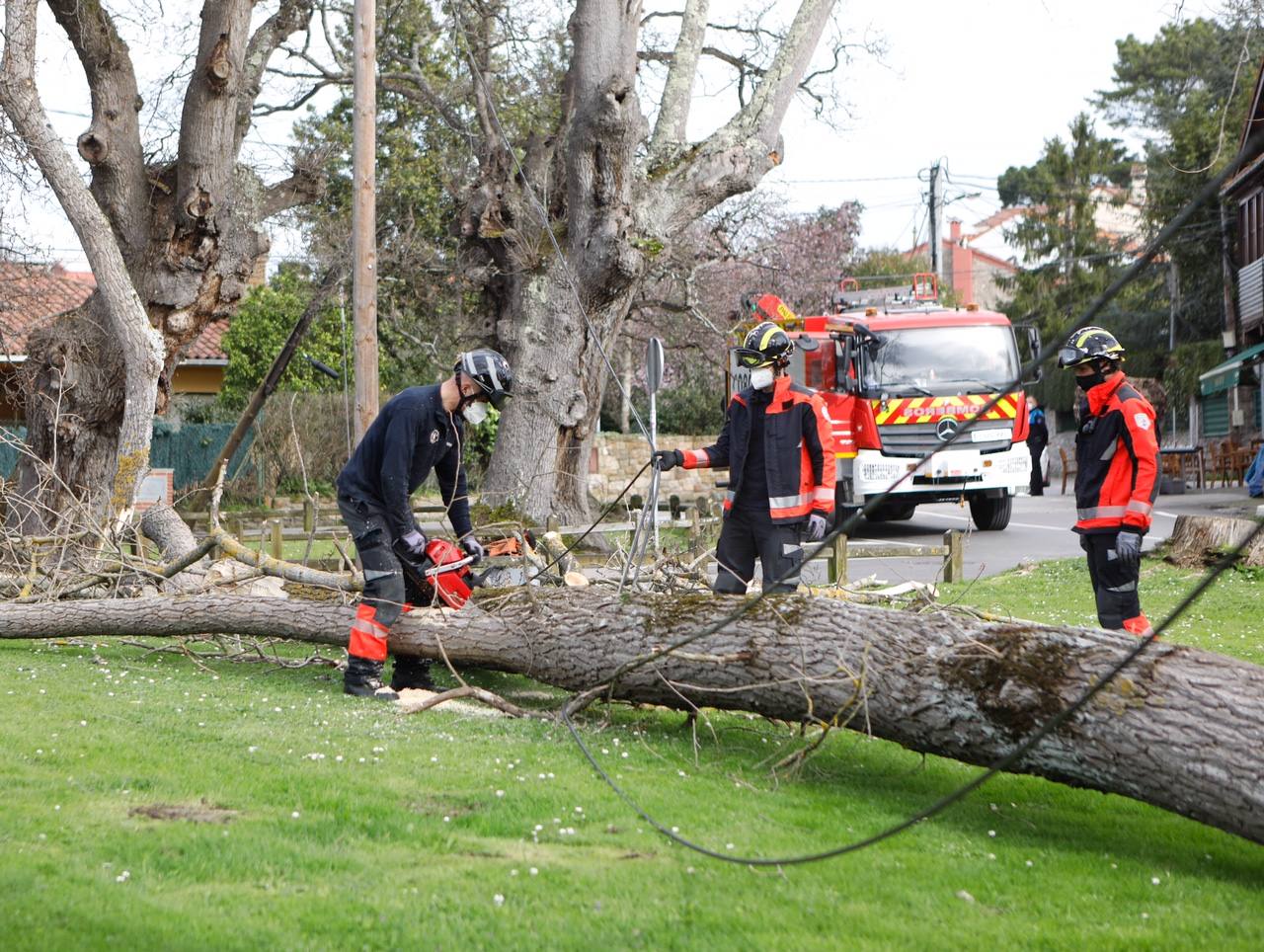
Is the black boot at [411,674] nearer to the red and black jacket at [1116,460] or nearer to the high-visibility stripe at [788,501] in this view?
the high-visibility stripe at [788,501]

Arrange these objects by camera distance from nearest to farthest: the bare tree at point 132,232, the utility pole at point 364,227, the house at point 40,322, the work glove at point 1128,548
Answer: the work glove at point 1128,548 < the utility pole at point 364,227 < the bare tree at point 132,232 < the house at point 40,322

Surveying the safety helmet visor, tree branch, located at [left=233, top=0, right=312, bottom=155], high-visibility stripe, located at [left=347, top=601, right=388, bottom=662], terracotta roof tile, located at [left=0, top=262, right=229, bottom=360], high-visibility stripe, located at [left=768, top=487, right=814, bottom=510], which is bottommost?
high-visibility stripe, located at [left=347, top=601, right=388, bottom=662]

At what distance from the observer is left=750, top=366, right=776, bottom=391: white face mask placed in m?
7.50

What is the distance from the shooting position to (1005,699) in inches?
189

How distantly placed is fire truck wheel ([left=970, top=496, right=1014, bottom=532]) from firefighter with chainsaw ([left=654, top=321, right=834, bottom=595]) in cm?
1174

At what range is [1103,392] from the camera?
6.98 m

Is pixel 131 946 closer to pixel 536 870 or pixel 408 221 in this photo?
pixel 536 870

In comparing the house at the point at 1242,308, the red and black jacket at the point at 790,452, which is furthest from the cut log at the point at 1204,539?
the house at the point at 1242,308

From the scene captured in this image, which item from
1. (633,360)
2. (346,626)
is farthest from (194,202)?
(633,360)

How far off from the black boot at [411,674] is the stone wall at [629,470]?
65.3 feet

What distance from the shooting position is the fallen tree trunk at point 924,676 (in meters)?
4.35

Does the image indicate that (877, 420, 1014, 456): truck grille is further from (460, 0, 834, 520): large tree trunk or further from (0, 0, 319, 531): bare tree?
(0, 0, 319, 531): bare tree

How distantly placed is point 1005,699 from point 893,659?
1.81 feet

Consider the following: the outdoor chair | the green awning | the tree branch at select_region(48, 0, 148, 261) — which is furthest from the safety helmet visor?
the outdoor chair
